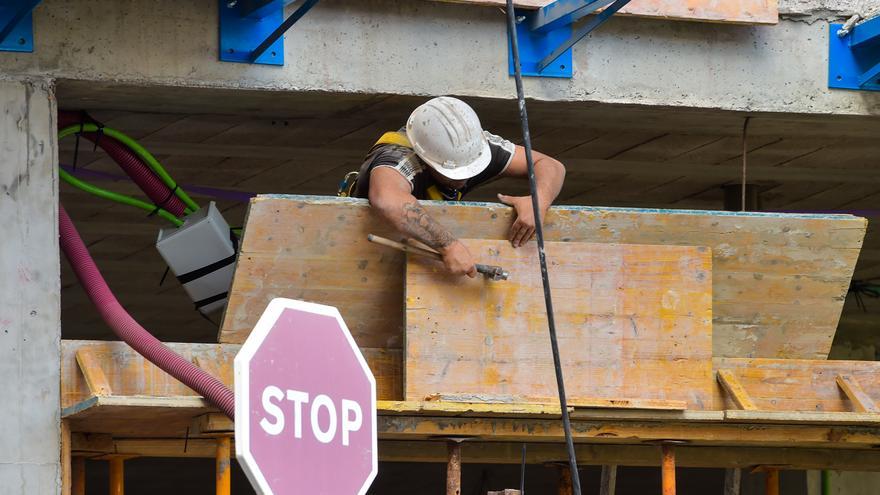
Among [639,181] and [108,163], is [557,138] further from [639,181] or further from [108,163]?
[108,163]

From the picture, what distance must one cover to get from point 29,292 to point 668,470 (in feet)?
11.9

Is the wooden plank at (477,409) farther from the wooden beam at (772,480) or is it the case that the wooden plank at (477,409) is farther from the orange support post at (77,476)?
the wooden beam at (772,480)

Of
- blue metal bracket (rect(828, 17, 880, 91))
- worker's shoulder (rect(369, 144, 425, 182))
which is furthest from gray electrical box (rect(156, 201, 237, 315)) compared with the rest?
blue metal bracket (rect(828, 17, 880, 91))

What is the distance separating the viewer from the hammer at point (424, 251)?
28.1 feet

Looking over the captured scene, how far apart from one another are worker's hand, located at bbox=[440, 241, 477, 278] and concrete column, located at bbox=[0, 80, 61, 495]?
2074mm

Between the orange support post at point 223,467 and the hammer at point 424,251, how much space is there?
4.31 feet

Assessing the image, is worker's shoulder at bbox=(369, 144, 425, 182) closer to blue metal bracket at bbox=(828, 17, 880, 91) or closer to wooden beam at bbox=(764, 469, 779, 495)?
blue metal bracket at bbox=(828, 17, 880, 91)

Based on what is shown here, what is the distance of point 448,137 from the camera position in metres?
8.77

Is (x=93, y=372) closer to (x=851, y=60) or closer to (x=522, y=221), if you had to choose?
(x=522, y=221)

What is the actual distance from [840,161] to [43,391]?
235 inches

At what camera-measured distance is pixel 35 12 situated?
859 centimetres

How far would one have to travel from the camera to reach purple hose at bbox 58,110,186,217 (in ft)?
31.2

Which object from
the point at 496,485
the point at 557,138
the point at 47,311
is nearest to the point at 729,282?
the point at 557,138

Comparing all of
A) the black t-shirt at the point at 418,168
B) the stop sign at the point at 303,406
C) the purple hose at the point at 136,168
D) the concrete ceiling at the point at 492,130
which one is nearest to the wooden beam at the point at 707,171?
the concrete ceiling at the point at 492,130
